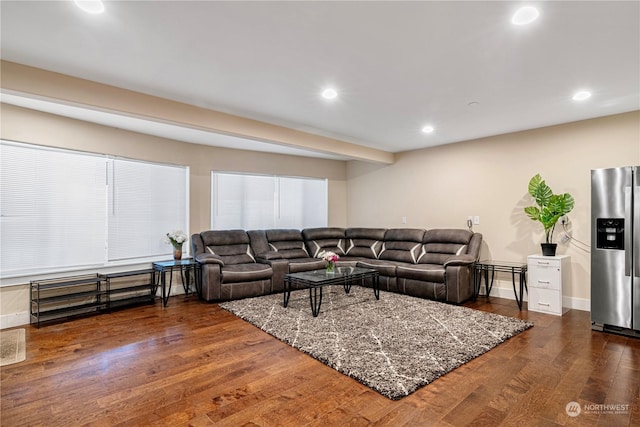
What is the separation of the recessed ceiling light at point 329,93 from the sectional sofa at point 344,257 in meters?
2.78

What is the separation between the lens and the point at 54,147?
4.14 m

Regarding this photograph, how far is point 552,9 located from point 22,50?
380 centimetres

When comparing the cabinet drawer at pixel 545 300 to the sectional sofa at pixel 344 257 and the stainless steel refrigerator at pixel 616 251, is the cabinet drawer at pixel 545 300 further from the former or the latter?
the sectional sofa at pixel 344 257

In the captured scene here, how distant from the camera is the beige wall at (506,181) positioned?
4328 mm

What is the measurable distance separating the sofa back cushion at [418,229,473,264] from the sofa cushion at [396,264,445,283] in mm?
298

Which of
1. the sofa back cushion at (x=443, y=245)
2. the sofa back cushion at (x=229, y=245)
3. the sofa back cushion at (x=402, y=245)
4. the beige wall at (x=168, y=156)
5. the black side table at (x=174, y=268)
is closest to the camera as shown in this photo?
the beige wall at (x=168, y=156)

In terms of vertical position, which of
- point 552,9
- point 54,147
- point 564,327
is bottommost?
point 564,327

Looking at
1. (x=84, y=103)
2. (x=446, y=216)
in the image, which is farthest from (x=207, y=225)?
(x=446, y=216)

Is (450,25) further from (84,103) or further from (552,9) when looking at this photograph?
(84,103)

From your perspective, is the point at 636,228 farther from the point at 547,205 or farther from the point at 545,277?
the point at 545,277

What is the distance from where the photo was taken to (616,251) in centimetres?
355

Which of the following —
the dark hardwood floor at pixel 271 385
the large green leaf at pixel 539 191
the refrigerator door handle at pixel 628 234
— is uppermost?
the large green leaf at pixel 539 191

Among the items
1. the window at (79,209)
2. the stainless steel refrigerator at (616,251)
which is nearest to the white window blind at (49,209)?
the window at (79,209)

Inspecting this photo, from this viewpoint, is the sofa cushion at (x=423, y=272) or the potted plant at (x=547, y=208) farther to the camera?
the sofa cushion at (x=423, y=272)
